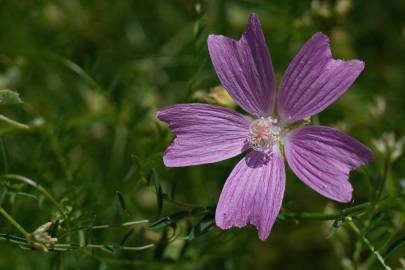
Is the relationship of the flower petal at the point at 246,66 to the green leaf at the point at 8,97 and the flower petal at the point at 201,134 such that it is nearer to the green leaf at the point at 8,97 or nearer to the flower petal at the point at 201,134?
the flower petal at the point at 201,134

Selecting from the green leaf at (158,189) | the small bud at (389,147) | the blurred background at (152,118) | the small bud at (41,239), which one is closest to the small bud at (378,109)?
the blurred background at (152,118)

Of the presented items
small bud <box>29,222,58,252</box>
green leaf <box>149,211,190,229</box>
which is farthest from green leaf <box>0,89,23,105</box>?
green leaf <box>149,211,190,229</box>

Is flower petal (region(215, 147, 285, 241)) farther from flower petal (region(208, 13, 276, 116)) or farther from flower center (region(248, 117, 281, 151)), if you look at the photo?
flower petal (region(208, 13, 276, 116))

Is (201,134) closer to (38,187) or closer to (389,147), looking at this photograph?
(38,187)

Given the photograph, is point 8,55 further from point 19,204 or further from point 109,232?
point 109,232

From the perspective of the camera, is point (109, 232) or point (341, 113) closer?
point (109, 232)

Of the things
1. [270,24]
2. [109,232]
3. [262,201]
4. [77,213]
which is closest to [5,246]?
[109,232]

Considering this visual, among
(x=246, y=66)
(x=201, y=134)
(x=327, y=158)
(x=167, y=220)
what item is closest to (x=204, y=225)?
(x=167, y=220)
